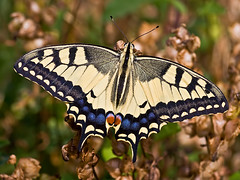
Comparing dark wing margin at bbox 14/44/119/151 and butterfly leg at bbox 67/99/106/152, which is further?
dark wing margin at bbox 14/44/119/151

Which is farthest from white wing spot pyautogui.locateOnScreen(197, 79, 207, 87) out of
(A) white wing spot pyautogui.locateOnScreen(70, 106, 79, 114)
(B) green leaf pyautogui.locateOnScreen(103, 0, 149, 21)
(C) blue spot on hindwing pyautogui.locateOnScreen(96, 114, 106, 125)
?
(B) green leaf pyautogui.locateOnScreen(103, 0, 149, 21)

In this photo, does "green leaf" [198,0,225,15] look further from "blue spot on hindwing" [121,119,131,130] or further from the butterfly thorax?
"blue spot on hindwing" [121,119,131,130]

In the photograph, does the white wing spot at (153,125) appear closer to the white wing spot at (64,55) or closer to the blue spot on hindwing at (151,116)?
the blue spot on hindwing at (151,116)

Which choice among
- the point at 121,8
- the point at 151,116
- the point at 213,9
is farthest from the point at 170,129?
the point at 121,8

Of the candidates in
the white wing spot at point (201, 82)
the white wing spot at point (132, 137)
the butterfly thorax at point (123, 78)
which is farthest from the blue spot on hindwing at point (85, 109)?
the white wing spot at point (201, 82)

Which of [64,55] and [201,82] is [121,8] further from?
[201,82]

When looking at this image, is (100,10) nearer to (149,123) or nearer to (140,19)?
(140,19)

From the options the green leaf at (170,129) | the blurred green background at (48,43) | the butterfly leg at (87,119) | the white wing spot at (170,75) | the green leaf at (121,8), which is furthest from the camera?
the green leaf at (121,8)

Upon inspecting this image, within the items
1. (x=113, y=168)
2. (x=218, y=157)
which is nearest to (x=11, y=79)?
(x=113, y=168)

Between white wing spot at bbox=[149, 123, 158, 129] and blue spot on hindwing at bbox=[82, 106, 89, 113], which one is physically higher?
blue spot on hindwing at bbox=[82, 106, 89, 113]
